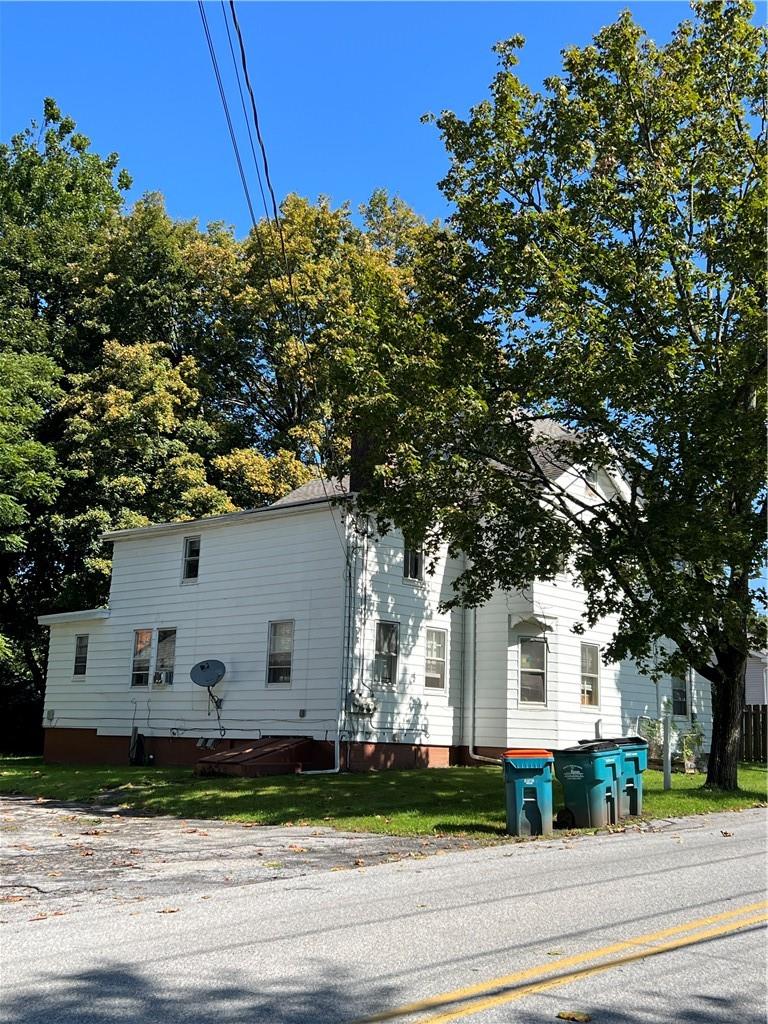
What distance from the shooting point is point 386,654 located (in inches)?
852

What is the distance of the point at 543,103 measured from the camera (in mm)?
17172

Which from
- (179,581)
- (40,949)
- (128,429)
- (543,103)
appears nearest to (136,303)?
(128,429)

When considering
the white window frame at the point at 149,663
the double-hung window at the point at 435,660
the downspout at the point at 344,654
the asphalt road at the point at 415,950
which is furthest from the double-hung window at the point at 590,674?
the asphalt road at the point at 415,950

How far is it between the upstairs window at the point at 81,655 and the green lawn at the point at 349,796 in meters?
4.98

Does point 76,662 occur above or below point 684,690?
above

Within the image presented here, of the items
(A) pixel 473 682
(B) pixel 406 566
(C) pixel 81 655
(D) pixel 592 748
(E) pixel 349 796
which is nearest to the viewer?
(D) pixel 592 748

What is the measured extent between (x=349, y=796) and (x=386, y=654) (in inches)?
216

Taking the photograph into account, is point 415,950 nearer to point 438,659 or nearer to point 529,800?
point 529,800

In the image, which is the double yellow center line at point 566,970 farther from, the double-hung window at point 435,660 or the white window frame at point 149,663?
the white window frame at point 149,663

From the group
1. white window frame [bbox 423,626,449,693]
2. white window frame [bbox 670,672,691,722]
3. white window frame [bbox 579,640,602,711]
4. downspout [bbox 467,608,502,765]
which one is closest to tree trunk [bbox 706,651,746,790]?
downspout [bbox 467,608,502,765]

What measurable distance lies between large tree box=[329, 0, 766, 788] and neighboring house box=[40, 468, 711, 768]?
370cm

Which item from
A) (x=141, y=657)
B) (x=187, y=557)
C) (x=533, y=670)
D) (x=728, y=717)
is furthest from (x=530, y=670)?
Answer: (x=141, y=657)

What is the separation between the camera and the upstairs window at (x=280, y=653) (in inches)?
855

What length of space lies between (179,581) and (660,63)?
621 inches
